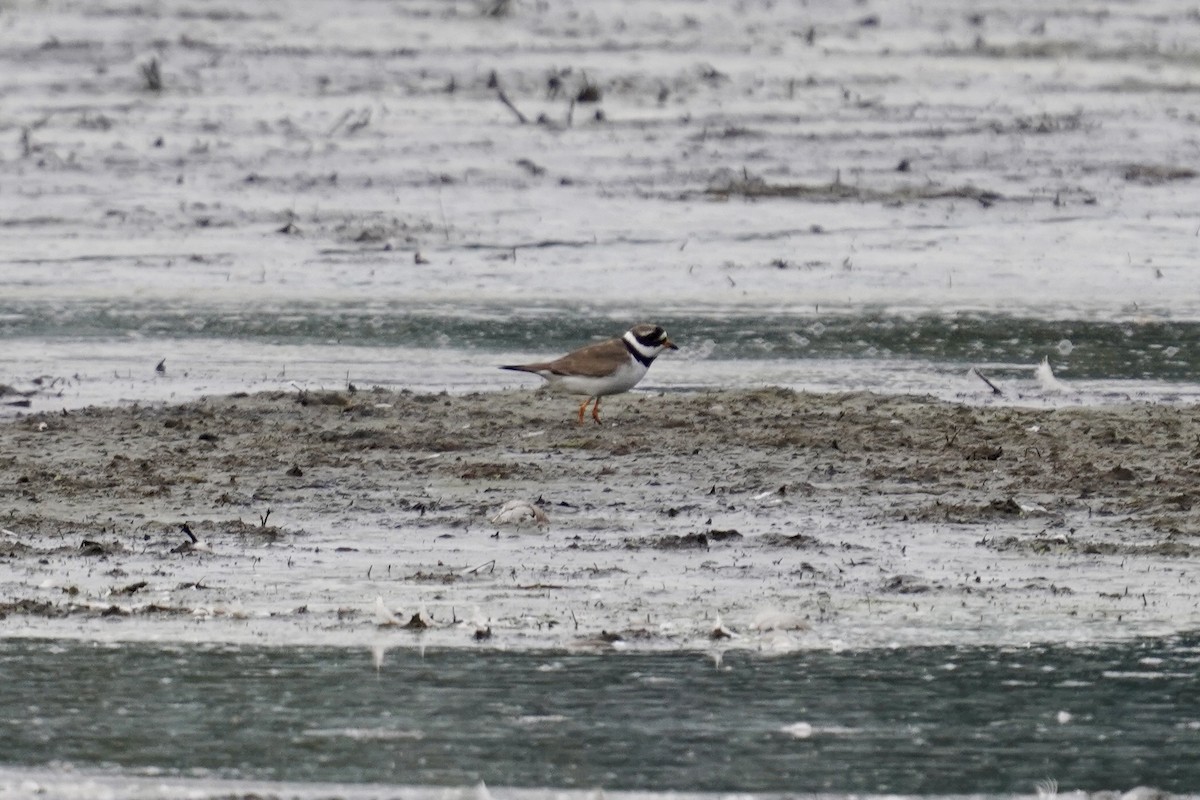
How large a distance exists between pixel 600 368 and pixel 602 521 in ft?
7.02

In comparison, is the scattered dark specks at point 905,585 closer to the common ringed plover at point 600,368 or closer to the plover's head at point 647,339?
the common ringed plover at point 600,368

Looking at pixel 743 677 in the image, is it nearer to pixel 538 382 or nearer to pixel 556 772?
pixel 556 772

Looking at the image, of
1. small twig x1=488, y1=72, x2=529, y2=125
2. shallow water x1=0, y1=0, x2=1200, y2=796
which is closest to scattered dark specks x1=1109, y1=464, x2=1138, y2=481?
shallow water x1=0, y1=0, x2=1200, y2=796

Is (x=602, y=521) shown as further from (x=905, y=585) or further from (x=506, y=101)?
(x=506, y=101)

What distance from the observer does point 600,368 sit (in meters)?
12.0

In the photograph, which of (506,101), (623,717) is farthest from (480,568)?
(506,101)

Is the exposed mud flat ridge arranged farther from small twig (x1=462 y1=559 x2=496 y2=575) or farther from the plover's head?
the plover's head

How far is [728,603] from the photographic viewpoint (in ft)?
27.8

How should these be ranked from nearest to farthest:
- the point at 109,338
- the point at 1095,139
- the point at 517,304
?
the point at 109,338 → the point at 517,304 → the point at 1095,139

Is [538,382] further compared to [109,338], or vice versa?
[109,338]

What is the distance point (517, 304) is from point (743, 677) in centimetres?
955

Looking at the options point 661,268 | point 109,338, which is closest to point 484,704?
point 109,338

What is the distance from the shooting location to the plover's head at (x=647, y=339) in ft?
40.6

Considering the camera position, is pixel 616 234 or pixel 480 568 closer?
pixel 480 568
